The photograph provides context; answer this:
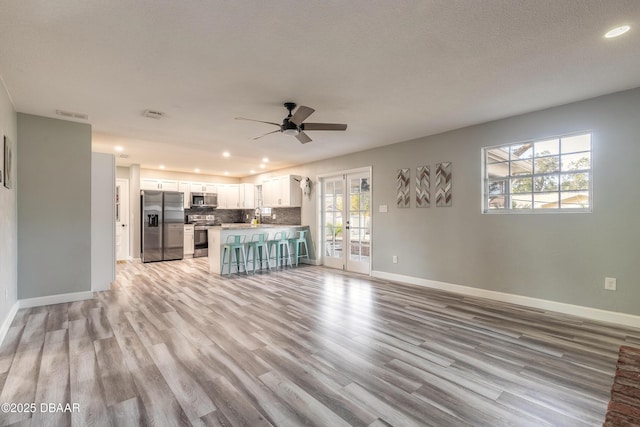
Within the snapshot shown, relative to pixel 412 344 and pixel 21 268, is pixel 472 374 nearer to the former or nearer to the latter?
pixel 412 344

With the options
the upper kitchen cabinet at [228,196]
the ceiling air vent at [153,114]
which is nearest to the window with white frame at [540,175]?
the ceiling air vent at [153,114]

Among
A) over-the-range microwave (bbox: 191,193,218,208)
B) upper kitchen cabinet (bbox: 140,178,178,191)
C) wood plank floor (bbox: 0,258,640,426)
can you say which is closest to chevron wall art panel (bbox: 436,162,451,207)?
wood plank floor (bbox: 0,258,640,426)

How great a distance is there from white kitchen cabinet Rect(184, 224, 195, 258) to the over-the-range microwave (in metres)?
0.73

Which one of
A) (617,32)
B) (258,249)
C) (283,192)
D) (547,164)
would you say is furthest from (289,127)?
(283,192)

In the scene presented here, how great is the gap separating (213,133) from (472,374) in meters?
4.51

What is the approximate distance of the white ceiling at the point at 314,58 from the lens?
191cm

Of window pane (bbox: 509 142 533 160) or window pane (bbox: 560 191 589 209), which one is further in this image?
window pane (bbox: 509 142 533 160)

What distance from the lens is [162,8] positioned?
6.09 ft

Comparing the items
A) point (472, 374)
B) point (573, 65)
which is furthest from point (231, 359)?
point (573, 65)

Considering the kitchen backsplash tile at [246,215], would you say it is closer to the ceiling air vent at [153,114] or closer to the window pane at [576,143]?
the ceiling air vent at [153,114]

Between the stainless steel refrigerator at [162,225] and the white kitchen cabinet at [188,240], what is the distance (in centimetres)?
26

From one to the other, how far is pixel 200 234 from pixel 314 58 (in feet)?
23.4

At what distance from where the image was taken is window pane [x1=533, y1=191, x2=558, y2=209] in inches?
145

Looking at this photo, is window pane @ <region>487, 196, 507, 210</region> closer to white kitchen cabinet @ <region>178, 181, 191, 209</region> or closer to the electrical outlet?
the electrical outlet
